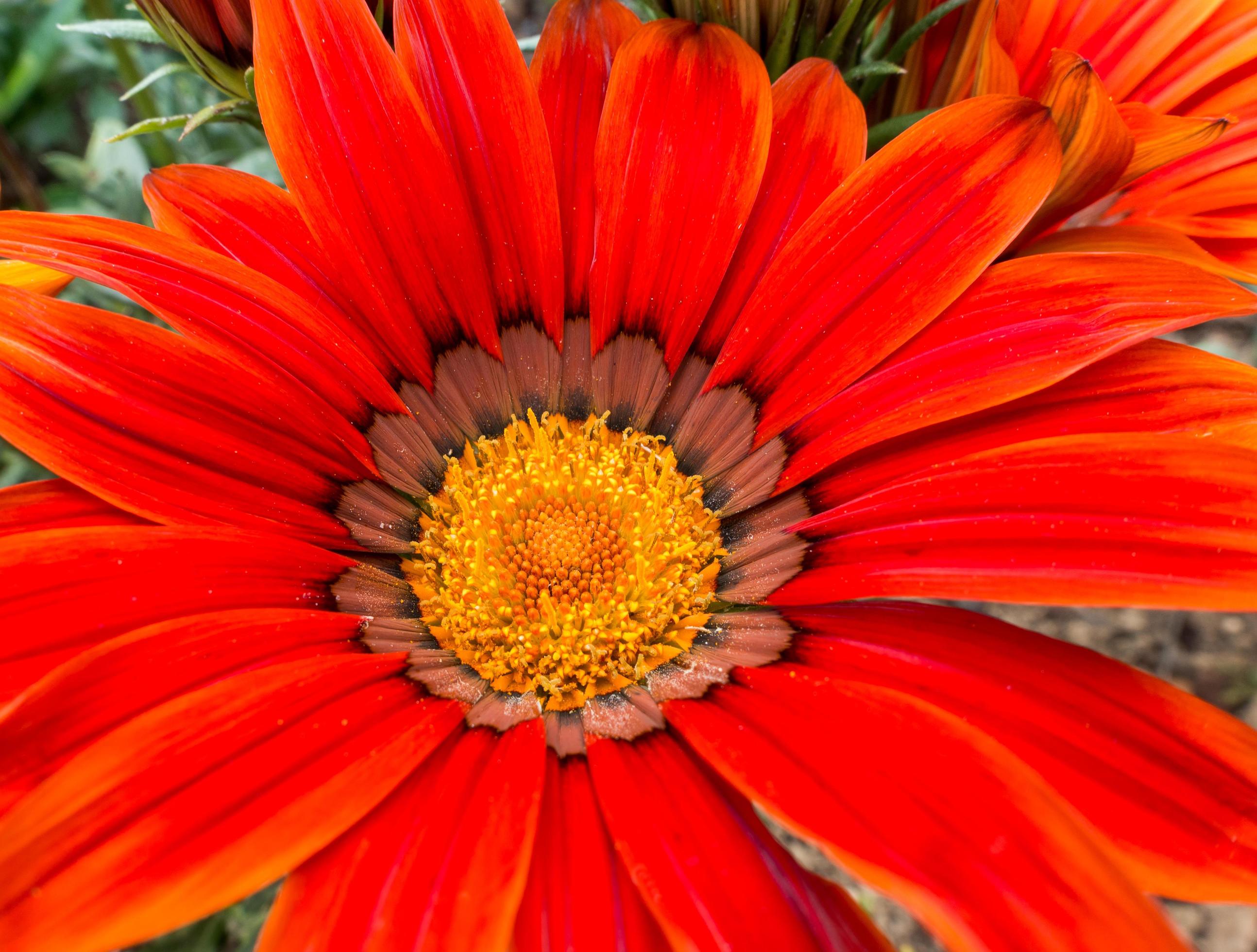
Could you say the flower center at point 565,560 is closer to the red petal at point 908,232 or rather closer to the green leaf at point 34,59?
the red petal at point 908,232

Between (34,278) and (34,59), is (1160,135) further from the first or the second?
(34,59)

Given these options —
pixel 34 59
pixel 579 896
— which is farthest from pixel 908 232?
pixel 34 59

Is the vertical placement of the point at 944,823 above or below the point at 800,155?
below

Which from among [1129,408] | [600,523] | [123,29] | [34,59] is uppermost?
[34,59]

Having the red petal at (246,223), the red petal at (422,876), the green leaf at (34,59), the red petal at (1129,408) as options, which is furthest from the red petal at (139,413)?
the green leaf at (34,59)

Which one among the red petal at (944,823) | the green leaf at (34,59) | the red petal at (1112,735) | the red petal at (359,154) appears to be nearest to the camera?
the red petal at (944,823)

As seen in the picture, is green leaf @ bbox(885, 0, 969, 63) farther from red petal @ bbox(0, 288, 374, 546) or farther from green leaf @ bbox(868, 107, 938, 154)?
red petal @ bbox(0, 288, 374, 546)
